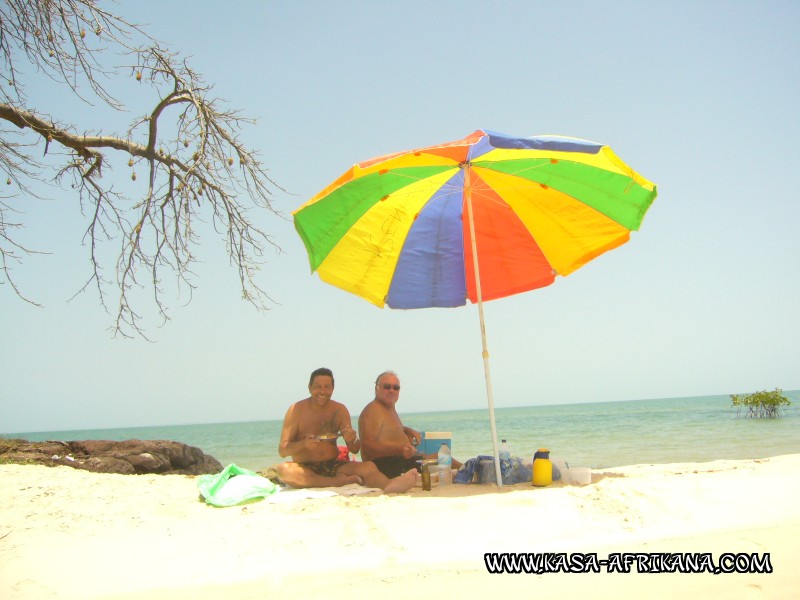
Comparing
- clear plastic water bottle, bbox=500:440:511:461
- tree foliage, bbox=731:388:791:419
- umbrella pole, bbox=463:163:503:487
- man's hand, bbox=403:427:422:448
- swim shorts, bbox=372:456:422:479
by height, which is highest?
umbrella pole, bbox=463:163:503:487

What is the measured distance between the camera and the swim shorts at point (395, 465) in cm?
502

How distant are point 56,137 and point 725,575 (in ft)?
18.9

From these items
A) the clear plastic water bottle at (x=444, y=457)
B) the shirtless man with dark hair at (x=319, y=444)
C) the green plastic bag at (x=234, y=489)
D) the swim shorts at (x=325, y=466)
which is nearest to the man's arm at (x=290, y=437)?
the shirtless man with dark hair at (x=319, y=444)

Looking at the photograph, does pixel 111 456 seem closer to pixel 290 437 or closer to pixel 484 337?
pixel 290 437

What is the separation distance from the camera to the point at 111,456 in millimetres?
7176

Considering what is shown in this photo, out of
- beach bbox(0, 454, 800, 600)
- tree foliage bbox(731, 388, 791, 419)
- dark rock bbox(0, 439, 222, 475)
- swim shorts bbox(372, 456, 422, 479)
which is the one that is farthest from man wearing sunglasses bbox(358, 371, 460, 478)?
tree foliage bbox(731, 388, 791, 419)

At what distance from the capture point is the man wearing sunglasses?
5.04 meters

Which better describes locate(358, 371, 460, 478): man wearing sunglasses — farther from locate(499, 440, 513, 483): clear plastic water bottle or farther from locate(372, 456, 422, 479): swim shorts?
locate(499, 440, 513, 483): clear plastic water bottle

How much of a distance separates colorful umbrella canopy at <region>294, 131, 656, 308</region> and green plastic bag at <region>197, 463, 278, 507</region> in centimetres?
184

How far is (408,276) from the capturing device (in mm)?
5328

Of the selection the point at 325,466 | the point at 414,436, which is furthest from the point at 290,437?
the point at 414,436

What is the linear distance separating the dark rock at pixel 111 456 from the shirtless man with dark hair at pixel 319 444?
3.07m

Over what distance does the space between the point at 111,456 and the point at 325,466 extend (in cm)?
373

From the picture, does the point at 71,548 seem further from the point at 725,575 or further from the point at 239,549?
the point at 725,575
